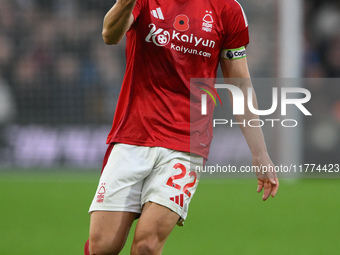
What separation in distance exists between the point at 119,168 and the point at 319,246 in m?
3.26

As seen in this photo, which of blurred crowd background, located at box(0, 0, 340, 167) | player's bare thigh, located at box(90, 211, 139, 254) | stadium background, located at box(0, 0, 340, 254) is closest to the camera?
player's bare thigh, located at box(90, 211, 139, 254)

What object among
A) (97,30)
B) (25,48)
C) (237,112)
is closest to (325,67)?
(97,30)

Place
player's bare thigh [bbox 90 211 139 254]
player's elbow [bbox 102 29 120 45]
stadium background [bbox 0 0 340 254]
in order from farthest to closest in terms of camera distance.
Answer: stadium background [bbox 0 0 340 254]
player's bare thigh [bbox 90 211 139 254]
player's elbow [bbox 102 29 120 45]

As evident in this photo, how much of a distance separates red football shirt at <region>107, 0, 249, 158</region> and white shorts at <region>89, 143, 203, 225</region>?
7cm

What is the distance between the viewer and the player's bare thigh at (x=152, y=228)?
12.6 feet

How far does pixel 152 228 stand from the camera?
3873 millimetres

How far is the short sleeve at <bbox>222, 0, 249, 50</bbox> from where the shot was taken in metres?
4.30

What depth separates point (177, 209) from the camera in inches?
157

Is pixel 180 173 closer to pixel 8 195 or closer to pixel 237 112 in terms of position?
pixel 237 112

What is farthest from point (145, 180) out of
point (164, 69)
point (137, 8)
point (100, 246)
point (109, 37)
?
→ point (137, 8)

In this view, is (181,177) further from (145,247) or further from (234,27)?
(234,27)

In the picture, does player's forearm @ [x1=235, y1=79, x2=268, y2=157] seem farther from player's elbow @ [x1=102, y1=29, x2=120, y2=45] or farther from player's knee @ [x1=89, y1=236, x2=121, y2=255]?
player's knee @ [x1=89, y1=236, x2=121, y2=255]

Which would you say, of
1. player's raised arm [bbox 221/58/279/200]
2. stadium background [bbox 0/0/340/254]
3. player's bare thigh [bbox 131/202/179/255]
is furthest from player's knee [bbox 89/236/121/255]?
stadium background [bbox 0/0/340/254]

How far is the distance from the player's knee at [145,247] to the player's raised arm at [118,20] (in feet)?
3.82
